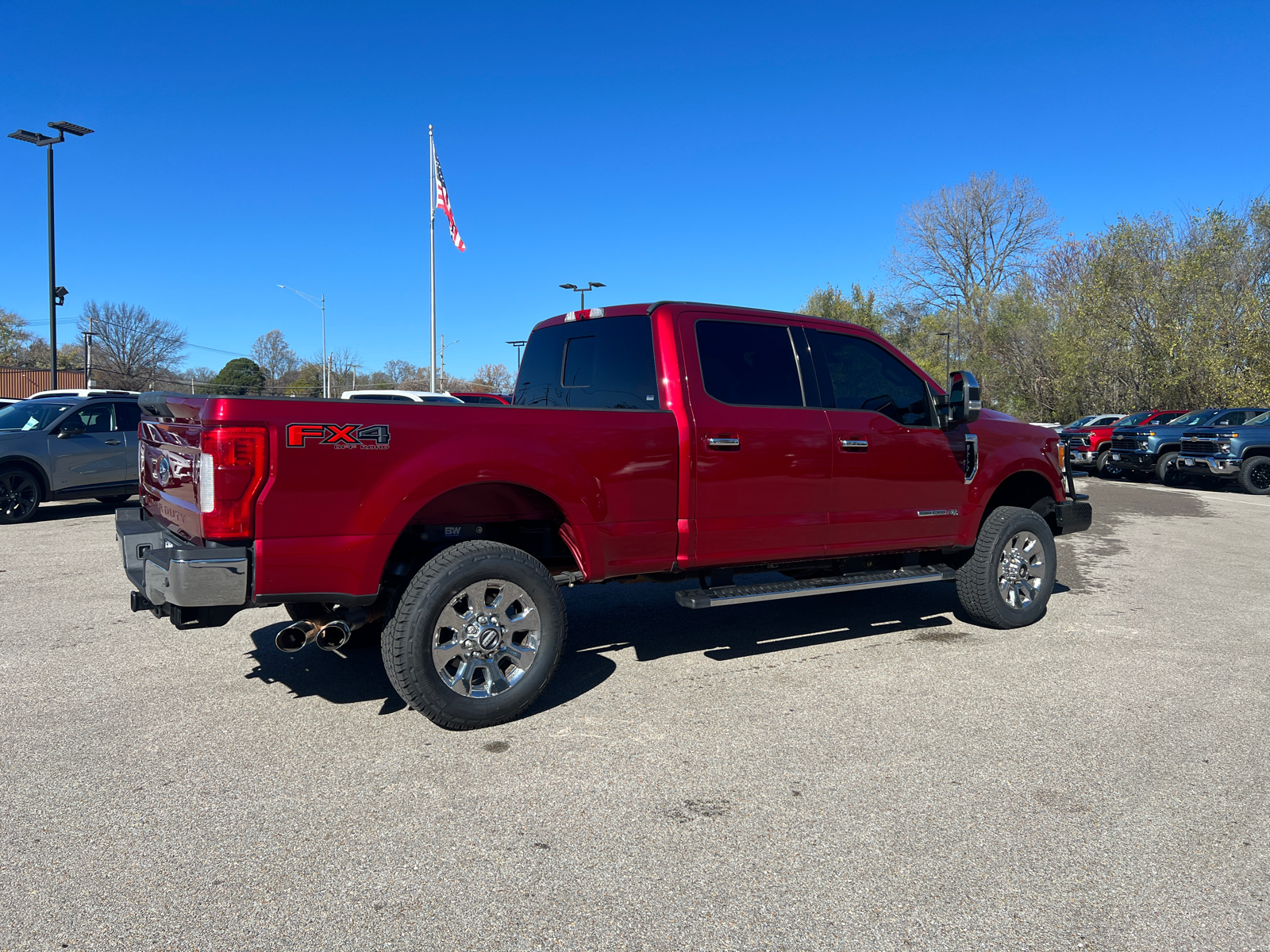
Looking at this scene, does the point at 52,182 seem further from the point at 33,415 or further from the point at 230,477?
the point at 230,477

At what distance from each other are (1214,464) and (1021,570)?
1546 centimetres

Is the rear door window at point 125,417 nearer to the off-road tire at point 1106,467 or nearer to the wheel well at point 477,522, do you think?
the wheel well at point 477,522

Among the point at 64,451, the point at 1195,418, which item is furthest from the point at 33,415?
the point at 1195,418

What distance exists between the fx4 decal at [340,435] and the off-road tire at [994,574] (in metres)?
4.17

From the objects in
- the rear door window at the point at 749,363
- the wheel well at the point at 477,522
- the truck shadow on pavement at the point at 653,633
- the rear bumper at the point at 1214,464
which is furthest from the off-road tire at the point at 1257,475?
the wheel well at the point at 477,522

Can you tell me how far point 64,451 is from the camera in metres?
11.7

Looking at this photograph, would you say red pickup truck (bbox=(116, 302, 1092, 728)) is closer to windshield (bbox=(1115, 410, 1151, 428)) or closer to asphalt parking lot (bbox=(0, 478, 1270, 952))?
asphalt parking lot (bbox=(0, 478, 1270, 952))

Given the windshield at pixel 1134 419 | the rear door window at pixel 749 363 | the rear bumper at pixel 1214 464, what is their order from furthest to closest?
the windshield at pixel 1134 419, the rear bumper at pixel 1214 464, the rear door window at pixel 749 363

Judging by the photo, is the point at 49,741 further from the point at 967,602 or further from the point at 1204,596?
the point at 1204,596

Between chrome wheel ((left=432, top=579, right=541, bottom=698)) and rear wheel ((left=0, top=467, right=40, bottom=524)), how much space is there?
10.00 m

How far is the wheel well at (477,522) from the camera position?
14.6 ft

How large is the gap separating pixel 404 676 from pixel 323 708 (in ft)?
2.54

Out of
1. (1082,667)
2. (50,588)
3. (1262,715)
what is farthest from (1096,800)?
(50,588)

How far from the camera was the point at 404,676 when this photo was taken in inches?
158
